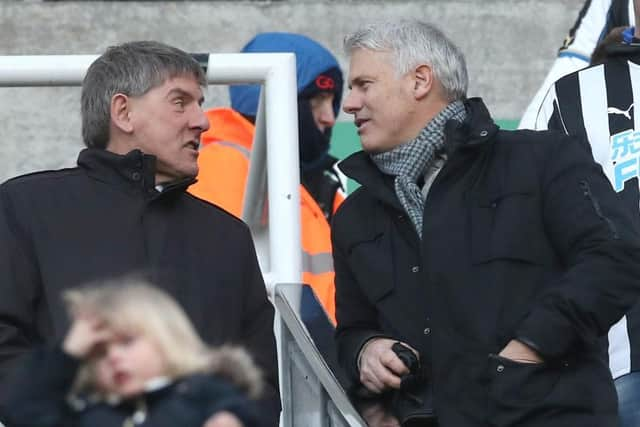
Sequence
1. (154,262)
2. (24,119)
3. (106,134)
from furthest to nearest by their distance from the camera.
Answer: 1. (24,119)
2. (106,134)
3. (154,262)

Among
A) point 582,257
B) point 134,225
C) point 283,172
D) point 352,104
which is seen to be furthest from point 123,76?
point 582,257

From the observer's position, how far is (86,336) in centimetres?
267

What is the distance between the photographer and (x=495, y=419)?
3.83m

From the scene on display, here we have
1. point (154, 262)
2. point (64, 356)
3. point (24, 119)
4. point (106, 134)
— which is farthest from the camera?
point (24, 119)

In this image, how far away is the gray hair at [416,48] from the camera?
13.9 ft

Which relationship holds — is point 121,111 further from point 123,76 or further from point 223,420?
point 223,420

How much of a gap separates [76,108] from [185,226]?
12.5 ft

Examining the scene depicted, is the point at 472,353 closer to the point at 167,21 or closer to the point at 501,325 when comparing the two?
the point at 501,325

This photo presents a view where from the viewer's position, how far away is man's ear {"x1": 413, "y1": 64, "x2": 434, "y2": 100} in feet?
13.8

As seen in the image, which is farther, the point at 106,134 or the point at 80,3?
the point at 80,3

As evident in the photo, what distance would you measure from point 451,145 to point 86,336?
Result: 61.0 inches

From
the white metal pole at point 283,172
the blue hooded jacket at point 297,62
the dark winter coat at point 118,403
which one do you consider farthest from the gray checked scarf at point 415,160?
the blue hooded jacket at point 297,62

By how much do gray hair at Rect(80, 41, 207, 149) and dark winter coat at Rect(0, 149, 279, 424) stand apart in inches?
4.3

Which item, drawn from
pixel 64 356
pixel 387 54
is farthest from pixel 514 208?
pixel 64 356
